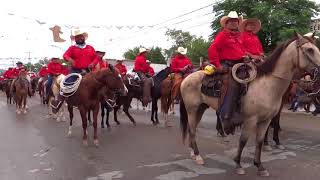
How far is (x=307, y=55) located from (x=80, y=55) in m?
6.50

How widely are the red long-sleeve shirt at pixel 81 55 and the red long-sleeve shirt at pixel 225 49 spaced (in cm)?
447

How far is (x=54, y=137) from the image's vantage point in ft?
40.7

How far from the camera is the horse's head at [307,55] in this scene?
7176 mm

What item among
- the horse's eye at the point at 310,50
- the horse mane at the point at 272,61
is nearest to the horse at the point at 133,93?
the horse mane at the point at 272,61

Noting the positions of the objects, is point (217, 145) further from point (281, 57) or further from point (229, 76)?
point (281, 57)

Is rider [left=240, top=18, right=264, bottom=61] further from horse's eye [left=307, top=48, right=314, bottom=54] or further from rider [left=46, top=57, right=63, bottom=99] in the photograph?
rider [left=46, top=57, right=63, bottom=99]

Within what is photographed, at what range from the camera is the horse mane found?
758cm

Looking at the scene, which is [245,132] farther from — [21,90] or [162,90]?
[21,90]

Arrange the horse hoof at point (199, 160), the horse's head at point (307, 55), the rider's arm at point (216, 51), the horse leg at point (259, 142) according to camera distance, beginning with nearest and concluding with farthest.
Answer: the horse's head at point (307, 55)
the horse leg at point (259, 142)
the rider's arm at point (216, 51)
the horse hoof at point (199, 160)

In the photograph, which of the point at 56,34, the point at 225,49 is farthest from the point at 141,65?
the point at 56,34

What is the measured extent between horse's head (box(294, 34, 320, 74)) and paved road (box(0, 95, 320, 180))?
6.12 ft

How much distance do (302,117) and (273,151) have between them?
7885 millimetres

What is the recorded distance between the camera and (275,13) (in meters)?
26.7

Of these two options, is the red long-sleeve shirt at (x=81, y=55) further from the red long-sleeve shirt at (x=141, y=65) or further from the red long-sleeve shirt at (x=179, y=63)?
the red long-sleeve shirt at (x=141, y=65)
